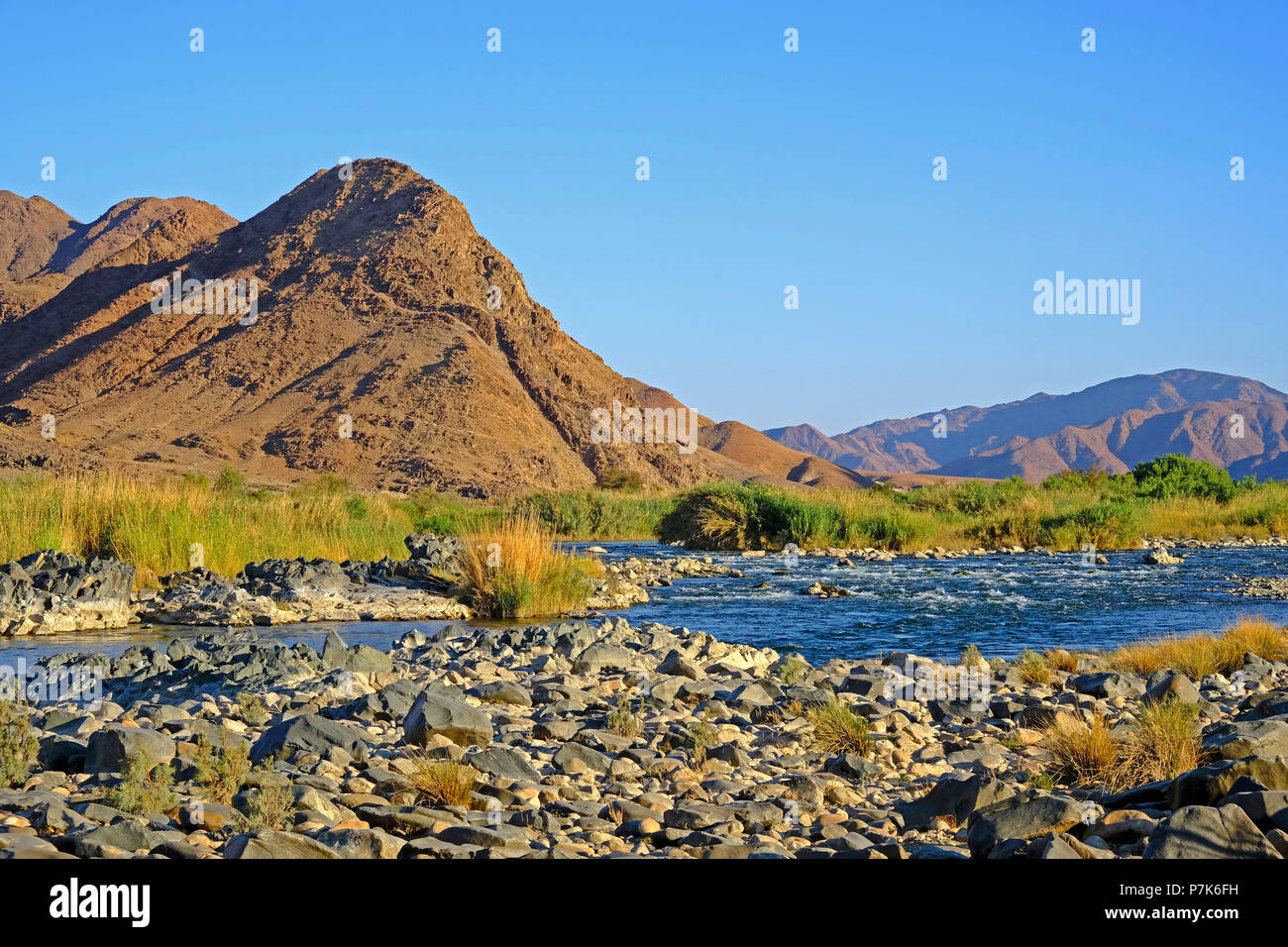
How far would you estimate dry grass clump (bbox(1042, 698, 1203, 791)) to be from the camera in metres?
5.59

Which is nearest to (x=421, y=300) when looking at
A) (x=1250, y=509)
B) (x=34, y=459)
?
(x=34, y=459)

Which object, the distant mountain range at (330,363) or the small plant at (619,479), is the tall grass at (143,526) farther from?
the small plant at (619,479)

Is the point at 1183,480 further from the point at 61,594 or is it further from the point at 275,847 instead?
the point at 275,847

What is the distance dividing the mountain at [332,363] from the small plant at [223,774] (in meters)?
54.0

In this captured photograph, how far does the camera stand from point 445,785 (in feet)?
16.3

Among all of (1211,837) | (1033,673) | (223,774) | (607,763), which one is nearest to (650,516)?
(1033,673)

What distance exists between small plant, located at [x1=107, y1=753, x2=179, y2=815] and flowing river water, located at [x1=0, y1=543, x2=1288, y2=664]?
665cm

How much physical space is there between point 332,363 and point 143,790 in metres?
79.0

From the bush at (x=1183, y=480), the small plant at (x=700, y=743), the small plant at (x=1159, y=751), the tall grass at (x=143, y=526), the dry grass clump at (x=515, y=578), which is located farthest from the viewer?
the bush at (x=1183, y=480)

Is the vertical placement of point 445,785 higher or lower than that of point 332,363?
lower

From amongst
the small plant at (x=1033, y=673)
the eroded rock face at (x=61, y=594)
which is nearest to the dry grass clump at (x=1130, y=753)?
the small plant at (x=1033, y=673)

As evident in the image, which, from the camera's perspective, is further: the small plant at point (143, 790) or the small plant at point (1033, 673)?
the small plant at point (1033, 673)

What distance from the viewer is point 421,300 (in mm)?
88562

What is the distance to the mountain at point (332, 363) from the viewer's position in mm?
69688
